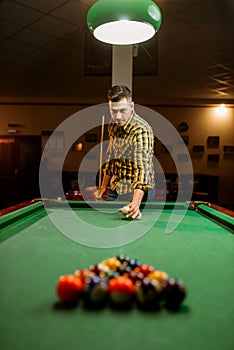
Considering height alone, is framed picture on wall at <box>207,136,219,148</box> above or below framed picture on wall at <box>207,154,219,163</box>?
above

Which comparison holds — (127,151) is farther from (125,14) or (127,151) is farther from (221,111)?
(221,111)

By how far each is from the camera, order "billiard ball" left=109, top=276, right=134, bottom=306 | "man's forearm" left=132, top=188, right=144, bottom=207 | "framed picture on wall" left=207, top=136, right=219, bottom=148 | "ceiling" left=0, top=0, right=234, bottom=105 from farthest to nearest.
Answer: "framed picture on wall" left=207, top=136, right=219, bottom=148
"ceiling" left=0, top=0, right=234, bottom=105
"man's forearm" left=132, top=188, right=144, bottom=207
"billiard ball" left=109, top=276, right=134, bottom=306

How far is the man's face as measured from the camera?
2500 mm

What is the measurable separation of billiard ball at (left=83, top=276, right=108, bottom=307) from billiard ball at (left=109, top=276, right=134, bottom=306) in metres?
0.02

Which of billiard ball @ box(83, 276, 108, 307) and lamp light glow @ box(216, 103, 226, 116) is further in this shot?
lamp light glow @ box(216, 103, 226, 116)

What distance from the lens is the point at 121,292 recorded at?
2.77 ft

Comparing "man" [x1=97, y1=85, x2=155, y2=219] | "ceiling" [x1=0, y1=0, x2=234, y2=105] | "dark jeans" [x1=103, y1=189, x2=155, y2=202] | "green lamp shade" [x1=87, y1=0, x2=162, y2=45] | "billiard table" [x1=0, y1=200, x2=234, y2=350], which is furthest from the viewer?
"ceiling" [x1=0, y1=0, x2=234, y2=105]

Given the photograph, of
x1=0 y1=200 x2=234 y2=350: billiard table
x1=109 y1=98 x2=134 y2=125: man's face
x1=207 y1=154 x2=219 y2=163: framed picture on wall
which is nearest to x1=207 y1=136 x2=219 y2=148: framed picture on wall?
x1=207 y1=154 x2=219 y2=163: framed picture on wall

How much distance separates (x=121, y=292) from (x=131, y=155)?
1.88 meters

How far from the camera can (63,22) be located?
12.8ft

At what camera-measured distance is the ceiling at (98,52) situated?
3.55m

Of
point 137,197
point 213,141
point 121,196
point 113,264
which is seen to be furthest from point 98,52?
point 213,141

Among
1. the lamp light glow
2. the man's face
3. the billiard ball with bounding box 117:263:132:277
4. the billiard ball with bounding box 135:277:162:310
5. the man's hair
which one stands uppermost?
the lamp light glow

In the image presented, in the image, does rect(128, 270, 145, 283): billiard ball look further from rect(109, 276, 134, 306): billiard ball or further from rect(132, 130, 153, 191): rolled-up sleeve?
rect(132, 130, 153, 191): rolled-up sleeve
